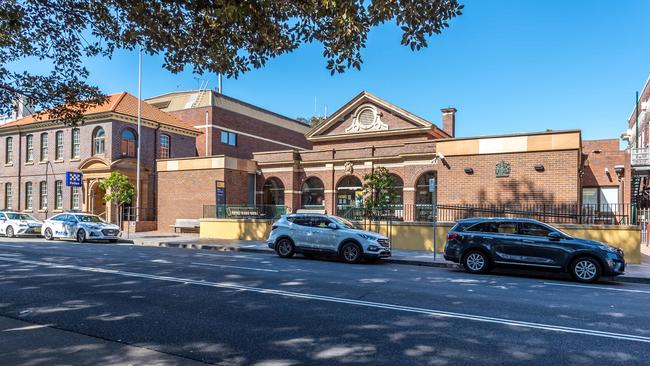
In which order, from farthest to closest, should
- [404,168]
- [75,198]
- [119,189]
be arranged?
[75,198], [119,189], [404,168]

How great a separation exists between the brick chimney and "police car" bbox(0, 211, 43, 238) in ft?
96.6

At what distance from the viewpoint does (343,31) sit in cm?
700

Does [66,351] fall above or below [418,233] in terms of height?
below

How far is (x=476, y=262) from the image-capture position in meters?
12.8

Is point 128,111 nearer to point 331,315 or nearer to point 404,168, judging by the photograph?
Answer: point 404,168

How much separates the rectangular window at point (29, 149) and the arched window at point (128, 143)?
9957mm

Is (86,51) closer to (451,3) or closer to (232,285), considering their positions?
(232,285)

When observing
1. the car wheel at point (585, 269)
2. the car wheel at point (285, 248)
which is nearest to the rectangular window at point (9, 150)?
the car wheel at point (285, 248)

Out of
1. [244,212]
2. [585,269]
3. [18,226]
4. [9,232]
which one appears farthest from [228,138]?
[585,269]

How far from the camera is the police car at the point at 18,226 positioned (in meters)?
25.1

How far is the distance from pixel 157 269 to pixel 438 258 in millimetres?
9126

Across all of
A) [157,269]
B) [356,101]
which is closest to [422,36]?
[157,269]

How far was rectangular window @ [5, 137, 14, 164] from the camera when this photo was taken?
1506 inches

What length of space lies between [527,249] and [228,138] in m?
32.8
